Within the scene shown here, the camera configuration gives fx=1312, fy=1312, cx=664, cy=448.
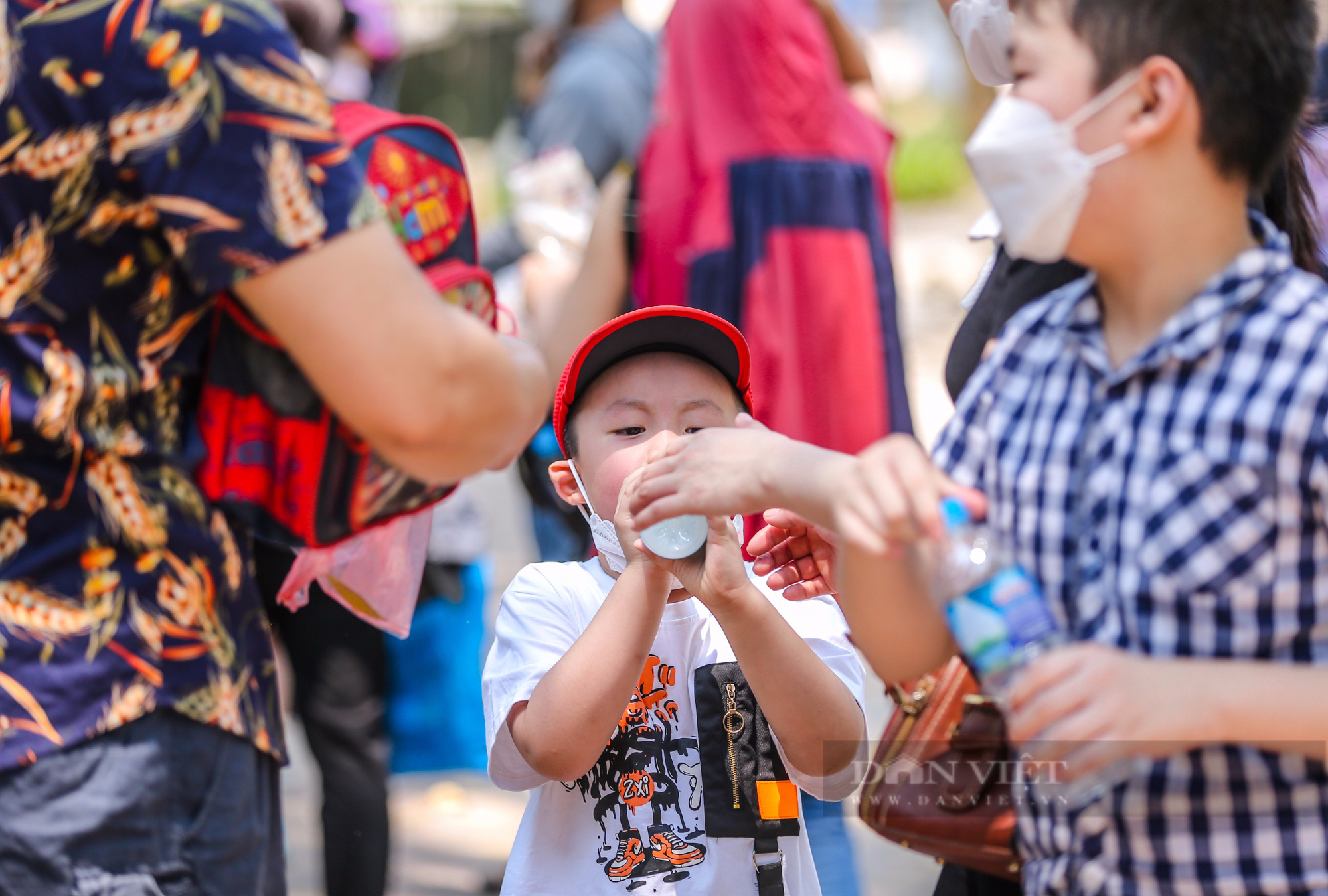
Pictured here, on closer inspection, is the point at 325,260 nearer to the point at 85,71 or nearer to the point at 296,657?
the point at 85,71

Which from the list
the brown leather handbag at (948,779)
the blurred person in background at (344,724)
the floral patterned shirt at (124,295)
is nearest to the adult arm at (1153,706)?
the brown leather handbag at (948,779)

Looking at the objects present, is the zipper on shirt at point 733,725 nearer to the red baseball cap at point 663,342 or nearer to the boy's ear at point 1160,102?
the red baseball cap at point 663,342

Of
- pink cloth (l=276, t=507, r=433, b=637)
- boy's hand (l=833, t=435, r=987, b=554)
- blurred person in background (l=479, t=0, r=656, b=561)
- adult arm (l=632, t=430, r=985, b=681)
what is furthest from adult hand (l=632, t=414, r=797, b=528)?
blurred person in background (l=479, t=0, r=656, b=561)

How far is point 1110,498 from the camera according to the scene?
4.15 feet

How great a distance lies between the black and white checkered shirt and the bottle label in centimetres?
13

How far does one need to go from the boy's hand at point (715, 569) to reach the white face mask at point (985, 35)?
72 cm

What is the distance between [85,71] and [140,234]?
160mm

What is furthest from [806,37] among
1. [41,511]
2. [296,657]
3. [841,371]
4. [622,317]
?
[41,511]

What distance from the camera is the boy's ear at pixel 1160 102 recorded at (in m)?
1.25

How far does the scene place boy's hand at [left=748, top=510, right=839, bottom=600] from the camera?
1752mm

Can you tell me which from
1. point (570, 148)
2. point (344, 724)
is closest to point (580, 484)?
point (344, 724)

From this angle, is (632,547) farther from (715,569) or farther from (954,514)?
(954,514)

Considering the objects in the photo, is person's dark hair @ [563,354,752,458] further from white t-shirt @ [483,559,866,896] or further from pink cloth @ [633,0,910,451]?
pink cloth @ [633,0,910,451]

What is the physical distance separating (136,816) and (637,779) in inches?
28.4
